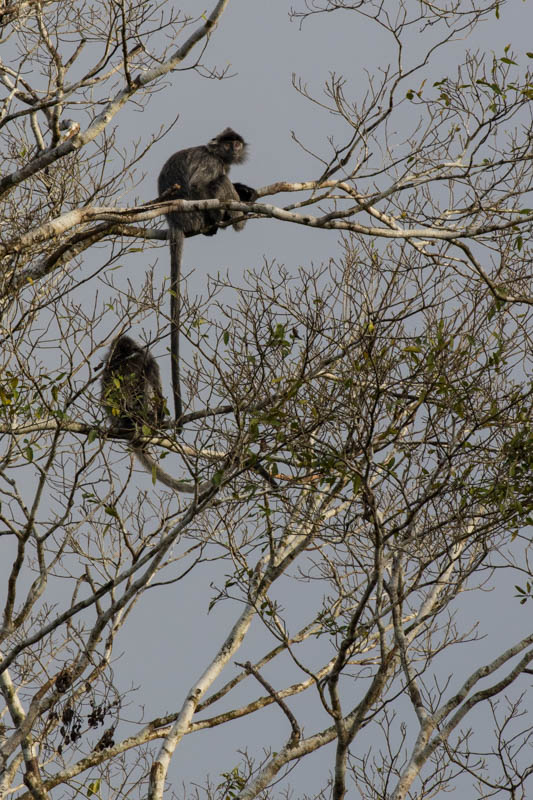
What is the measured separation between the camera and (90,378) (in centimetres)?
696

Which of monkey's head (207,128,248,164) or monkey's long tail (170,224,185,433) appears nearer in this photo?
monkey's long tail (170,224,185,433)

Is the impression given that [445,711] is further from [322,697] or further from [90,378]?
[90,378]

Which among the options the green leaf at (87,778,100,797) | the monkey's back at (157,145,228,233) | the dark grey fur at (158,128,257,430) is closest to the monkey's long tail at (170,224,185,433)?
the dark grey fur at (158,128,257,430)

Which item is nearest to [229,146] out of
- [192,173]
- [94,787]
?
[192,173]

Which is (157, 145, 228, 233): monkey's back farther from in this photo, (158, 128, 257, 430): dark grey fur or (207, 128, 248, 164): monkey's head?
(207, 128, 248, 164): monkey's head

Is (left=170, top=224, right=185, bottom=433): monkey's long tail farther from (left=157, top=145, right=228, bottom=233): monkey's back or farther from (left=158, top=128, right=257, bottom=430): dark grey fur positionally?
(left=157, top=145, right=228, bottom=233): monkey's back

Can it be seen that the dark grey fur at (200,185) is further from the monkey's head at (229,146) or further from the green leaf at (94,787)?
the green leaf at (94,787)

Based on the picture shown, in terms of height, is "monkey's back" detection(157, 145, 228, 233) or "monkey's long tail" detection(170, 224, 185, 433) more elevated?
"monkey's back" detection(157, 145, 228, 233)

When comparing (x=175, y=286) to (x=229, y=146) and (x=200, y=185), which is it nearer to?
(x=200, y=185)

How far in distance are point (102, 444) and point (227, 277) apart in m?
1.52

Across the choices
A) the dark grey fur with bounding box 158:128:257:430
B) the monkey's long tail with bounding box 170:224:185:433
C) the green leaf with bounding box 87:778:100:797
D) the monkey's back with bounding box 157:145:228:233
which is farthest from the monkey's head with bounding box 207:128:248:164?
the green leaf with bounding box 87:778:100:797

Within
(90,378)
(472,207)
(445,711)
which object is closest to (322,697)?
(445,711)

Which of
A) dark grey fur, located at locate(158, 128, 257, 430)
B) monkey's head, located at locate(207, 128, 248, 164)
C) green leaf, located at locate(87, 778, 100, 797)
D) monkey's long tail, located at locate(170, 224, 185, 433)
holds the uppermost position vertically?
monkey's head, located at locate(207, 128, 248, 164)

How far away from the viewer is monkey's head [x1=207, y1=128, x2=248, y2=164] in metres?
10.3
